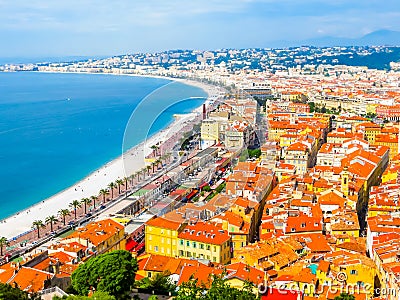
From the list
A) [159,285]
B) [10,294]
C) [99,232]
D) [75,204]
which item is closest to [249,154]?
[75,204]

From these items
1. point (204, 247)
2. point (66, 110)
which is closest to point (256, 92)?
point (66, 110)

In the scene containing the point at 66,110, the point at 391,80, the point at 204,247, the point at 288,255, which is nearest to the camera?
the point at 288,255

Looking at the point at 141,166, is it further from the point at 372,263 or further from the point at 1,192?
the point at 372,263

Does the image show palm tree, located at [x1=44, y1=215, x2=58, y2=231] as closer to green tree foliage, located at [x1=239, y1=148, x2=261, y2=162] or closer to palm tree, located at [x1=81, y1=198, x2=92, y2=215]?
palm tree, located at [x1=81, y1=198, x2=92, y2=215]

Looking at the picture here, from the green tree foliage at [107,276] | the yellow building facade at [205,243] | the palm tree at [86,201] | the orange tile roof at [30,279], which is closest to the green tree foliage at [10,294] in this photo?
the green tree foliage at [107,276]

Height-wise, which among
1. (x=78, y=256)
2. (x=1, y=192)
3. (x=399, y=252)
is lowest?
(x=1, y=192)

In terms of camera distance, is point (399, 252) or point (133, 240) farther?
point (133, 240)

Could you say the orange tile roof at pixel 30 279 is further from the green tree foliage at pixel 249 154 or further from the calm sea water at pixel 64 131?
the green tree foliage at pixel 249 154
